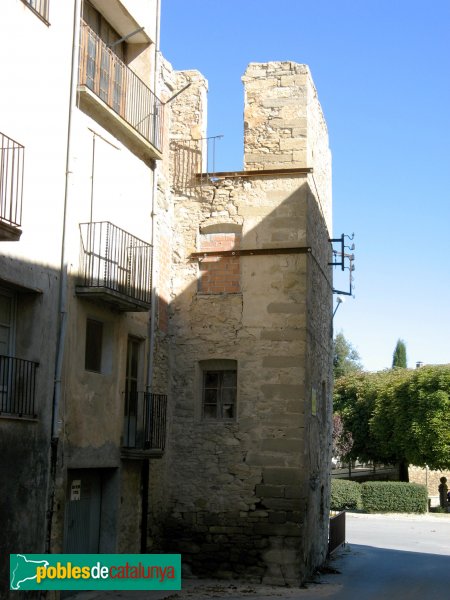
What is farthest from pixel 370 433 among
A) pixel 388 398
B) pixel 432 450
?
pixel 432 450

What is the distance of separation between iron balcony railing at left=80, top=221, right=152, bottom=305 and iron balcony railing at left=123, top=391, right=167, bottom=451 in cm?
185

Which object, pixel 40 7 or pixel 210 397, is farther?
pixel 210 397

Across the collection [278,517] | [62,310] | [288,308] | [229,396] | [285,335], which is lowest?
[278,517]

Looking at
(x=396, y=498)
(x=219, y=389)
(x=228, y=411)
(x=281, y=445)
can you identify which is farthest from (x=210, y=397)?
(x=396, y=498)

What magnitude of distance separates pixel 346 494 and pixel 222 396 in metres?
24.5

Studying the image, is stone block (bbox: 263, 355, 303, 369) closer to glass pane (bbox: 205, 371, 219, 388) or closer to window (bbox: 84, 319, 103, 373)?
glass pane (bbox: 205, 371, 219, 388)

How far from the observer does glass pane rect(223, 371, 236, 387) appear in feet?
57.1

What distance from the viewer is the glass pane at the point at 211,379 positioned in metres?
17.5

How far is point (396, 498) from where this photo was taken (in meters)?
40.1

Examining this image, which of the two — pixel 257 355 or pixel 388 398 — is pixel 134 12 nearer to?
pixel 257 355

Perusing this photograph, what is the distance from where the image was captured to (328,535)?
2108 cm

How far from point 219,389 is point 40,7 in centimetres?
832
